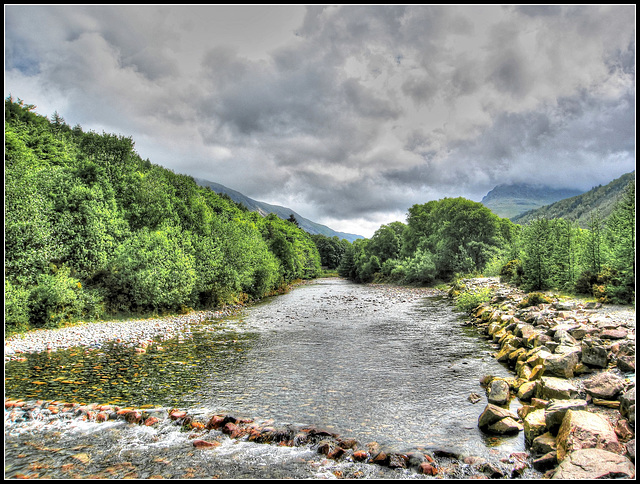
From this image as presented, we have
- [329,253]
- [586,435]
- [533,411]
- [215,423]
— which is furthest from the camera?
[329,253]

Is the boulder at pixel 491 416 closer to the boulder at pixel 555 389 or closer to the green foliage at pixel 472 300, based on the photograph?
the boulder at pixel 555 389

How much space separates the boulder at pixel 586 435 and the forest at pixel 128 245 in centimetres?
1440

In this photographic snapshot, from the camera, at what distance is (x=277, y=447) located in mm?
6934

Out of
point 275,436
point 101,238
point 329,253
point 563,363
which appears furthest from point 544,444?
point 329,253

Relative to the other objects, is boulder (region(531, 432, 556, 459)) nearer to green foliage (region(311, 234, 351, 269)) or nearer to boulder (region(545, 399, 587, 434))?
boulder (region(545, 399, 587, 434))

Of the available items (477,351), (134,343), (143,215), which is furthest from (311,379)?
(143,215)

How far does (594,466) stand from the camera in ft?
17.0

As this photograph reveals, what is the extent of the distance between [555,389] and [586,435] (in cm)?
256

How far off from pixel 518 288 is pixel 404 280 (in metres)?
40.0

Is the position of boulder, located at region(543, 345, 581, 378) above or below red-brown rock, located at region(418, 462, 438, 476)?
above

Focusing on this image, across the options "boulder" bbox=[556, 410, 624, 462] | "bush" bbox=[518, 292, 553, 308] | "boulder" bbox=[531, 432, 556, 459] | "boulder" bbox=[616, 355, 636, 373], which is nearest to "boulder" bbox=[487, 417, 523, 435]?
"boulder" bbox=[531, 432, 556, 459]

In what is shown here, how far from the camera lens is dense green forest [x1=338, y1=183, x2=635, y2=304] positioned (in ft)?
60.0

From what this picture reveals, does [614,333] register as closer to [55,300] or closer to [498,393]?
[498,393]

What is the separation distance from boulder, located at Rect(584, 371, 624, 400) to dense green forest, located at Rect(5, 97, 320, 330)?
945 inches
